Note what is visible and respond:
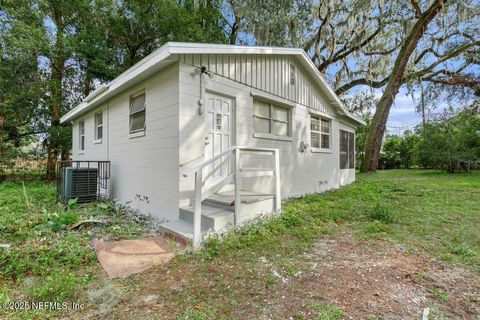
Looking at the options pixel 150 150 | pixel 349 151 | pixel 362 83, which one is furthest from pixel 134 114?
pixel 362 83

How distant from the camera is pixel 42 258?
9.68 feet

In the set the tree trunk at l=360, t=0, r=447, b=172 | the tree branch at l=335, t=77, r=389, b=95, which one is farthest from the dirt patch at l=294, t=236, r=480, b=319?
the tree branch at l=335, t=77, r=389, b=95

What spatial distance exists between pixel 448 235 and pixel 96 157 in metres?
8.78

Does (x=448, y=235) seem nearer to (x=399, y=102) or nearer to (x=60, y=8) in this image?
(x=399, y=102)

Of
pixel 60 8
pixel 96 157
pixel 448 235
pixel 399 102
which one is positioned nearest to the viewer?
pixel 448 235

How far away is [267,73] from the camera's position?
6.40 metres

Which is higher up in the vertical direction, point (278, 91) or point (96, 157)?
point (278, 91)

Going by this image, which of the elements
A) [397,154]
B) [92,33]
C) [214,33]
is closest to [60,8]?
[92,33]

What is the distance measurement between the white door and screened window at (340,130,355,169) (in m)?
6.61

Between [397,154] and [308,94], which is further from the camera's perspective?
[397,154]

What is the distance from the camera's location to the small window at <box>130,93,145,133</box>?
547 centimetres

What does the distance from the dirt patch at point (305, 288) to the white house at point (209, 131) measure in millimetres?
956

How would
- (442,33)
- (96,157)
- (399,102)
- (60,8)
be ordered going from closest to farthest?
1. (96,157)
2. (60,8)
3. (442,33)
4. (399,102)

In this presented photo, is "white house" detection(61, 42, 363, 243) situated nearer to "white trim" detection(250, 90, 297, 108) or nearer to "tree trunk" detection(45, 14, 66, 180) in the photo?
"white trim" detection(250, 90, 297, 108)
